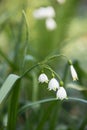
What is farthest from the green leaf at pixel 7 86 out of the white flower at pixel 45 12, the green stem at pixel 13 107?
the white flower at pixel 45 12

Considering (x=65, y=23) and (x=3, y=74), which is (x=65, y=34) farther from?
(x=3, y=74)

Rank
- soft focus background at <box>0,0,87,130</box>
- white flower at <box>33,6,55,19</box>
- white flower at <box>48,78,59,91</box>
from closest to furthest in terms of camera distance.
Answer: white flower at <box>48,78,59,91</box> < soft focus background at <box>0,0,87,130</box> < white flower at <box>33,6,55,19</box>

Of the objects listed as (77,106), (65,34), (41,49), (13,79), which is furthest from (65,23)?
(13,79)

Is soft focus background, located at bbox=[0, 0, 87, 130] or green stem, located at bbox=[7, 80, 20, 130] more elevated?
soft focus background, located at bbox=[0, 0, 87, 130]

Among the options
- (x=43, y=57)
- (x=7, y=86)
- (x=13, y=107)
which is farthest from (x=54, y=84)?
(x=43, y=57)

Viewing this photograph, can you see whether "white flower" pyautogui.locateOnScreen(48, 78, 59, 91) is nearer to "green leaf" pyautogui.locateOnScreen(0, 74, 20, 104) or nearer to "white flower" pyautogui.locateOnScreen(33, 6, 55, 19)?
"green leaf" pyautogui.locateOnScreen(0, 74, 20, 104)

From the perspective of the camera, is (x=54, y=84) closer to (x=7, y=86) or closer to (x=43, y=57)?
(x=7, y=86)

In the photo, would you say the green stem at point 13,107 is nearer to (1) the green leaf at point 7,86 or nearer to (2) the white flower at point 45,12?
(1) the green leaf at point 7,86

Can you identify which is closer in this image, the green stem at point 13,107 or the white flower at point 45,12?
the green stem at point 13,107

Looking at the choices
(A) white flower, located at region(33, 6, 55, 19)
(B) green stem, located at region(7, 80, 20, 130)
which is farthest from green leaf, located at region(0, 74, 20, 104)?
(A) white flower, located at region(33, 6, 55, 19)
